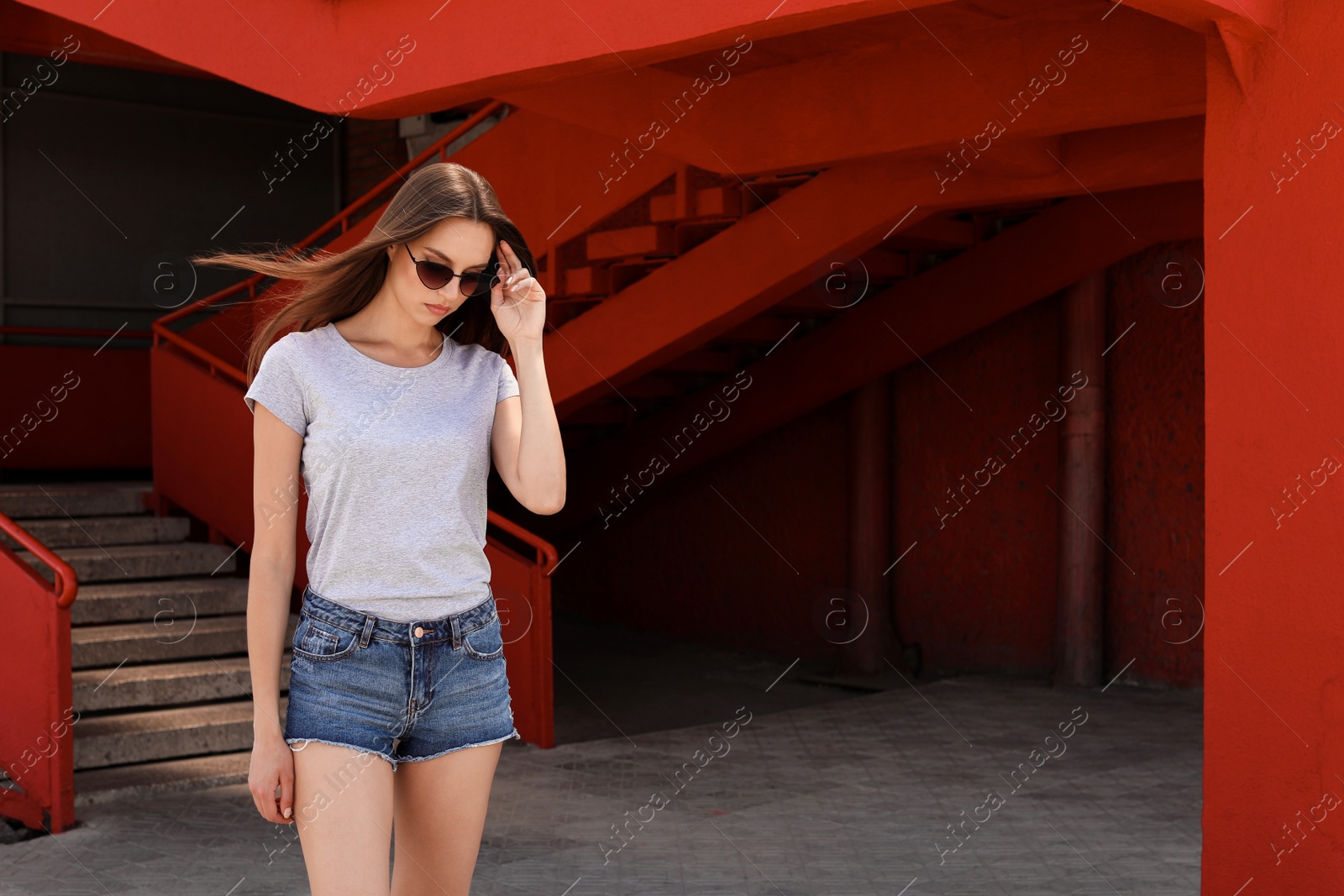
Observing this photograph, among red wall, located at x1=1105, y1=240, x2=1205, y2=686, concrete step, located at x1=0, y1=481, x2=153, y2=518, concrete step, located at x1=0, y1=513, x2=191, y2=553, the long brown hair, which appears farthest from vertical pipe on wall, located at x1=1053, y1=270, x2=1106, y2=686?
the long brown hair

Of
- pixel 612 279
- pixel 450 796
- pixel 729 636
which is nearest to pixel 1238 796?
pixel 450 796

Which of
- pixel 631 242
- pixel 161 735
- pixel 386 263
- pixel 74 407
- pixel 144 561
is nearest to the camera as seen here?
pixel 386 263

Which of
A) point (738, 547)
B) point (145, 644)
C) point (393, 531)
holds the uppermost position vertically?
point (393, 531)

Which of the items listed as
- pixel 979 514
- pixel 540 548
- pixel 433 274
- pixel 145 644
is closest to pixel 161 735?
pixel 145 644

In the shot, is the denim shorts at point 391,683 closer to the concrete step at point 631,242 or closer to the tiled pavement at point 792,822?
the tiled pavement at point 792,822

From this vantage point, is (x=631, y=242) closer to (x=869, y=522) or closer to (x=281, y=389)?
(x=869, y=522)

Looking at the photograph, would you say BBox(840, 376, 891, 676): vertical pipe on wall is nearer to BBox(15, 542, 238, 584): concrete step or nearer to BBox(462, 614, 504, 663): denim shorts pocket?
BBox(15, 542, 238, 584): concrete step

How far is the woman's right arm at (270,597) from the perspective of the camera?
2.31 meters

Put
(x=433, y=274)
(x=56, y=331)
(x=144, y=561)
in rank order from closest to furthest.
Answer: (x=433, y=274) → (x=144, y=561) → (x=56, y=331)

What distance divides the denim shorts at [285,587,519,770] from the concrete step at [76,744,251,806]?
4372 millimetres

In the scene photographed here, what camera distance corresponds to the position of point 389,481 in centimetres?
236

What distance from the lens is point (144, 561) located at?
8148 millimetres

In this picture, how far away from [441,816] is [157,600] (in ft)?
19.4

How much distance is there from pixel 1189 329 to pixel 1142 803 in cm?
379
